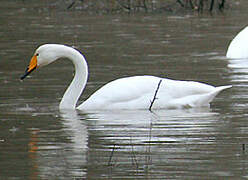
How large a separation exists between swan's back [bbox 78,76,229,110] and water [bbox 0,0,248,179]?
20 cm

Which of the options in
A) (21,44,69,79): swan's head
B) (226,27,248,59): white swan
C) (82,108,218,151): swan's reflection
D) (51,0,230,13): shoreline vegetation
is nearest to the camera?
(82,108,218,151): swan's reflection

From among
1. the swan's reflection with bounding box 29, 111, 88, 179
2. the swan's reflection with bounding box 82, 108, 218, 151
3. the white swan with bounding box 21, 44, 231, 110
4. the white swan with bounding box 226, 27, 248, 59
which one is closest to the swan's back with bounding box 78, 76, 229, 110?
the white swan with bounding box 21, 44, 231, 110

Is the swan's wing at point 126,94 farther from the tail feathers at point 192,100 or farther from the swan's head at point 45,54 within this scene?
the swan's head at point 45,54

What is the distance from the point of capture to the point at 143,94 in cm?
1050

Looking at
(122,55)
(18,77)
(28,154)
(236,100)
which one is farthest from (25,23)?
(28,154)

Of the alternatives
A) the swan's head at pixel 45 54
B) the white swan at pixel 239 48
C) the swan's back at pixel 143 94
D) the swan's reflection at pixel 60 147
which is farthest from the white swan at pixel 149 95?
the white swan at pixel 239 48

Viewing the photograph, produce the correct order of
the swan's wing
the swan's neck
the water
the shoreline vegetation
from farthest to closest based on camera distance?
the shoreline vegetation < the swan's neck < the swan's wing < the water

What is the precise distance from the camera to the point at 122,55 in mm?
15477

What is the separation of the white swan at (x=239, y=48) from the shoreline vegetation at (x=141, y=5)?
20.8ft

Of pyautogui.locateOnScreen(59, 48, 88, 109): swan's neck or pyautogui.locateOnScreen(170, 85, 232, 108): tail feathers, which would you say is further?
pyautogui.locateOnScreen(59, 48, 88, 109): swan's neck

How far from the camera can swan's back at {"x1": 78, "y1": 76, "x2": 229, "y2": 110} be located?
1048 centimetres

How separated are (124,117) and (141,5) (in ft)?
47.3

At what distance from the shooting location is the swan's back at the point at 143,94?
10477 millimetres

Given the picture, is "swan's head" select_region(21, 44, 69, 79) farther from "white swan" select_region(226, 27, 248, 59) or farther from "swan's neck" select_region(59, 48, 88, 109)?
"white swan" select_region(226, 27, 248, 59)
